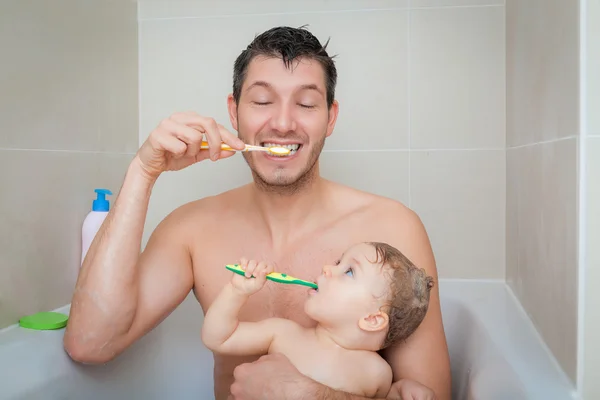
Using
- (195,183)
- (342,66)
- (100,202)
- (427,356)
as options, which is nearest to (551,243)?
(427,356)

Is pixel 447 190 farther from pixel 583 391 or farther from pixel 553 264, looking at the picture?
pixel 583 391

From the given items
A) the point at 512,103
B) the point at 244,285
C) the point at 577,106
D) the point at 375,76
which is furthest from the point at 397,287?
the point at 375,76

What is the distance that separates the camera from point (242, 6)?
1.97 m

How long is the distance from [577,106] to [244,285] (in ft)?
2.05

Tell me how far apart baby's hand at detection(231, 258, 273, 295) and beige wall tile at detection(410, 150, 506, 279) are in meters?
0.98

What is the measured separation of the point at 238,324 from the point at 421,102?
1.06m

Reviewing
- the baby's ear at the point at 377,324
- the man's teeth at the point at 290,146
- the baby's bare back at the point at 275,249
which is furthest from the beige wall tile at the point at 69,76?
the baby's ear at the point at 377,324

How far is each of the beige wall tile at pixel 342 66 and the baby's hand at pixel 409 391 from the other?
3.08 ft

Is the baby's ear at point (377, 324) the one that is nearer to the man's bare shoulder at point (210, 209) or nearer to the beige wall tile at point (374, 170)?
the man's bare shoulder at point (210, 209)

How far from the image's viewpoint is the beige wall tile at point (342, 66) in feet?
6.23

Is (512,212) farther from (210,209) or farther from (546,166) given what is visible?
(210,209)

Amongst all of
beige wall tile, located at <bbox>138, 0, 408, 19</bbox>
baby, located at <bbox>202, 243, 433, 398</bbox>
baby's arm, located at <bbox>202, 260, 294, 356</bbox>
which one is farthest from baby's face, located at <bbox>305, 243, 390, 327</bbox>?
beige wall tile, located at <bbox>138, 0, 408, 19</bbox>

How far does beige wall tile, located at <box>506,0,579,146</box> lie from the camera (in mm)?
971

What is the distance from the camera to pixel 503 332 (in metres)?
1.29
